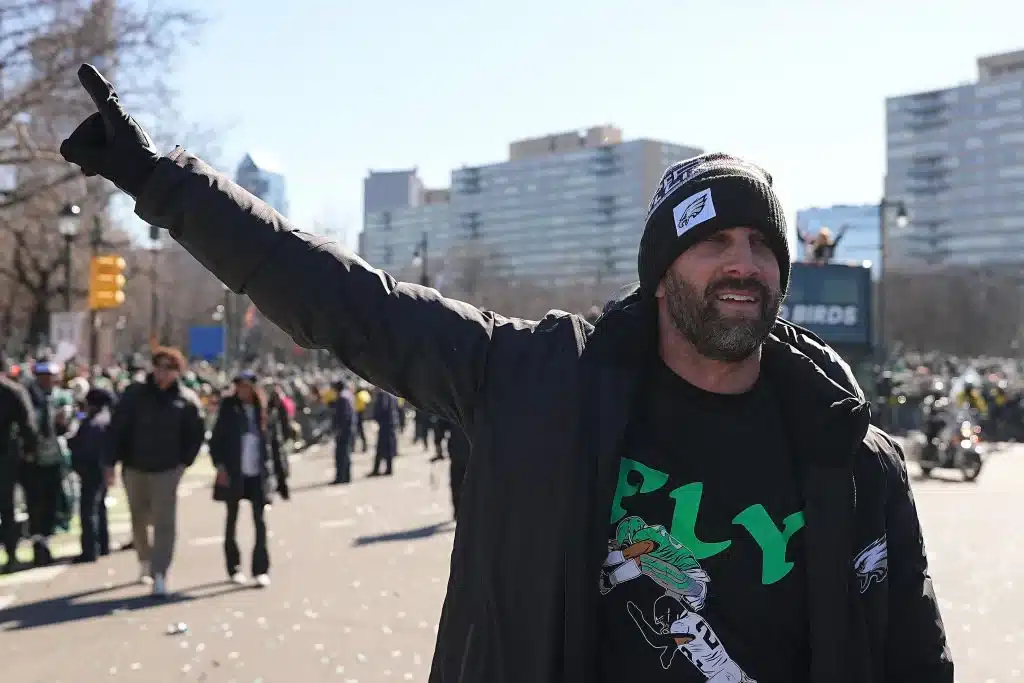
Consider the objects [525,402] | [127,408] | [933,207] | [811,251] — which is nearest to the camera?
[525,402]

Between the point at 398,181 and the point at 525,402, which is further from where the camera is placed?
the point at 398,181

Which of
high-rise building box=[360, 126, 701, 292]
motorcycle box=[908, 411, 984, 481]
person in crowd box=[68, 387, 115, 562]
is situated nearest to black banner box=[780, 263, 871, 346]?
motorcycle box=[908, 411, 984, 481]

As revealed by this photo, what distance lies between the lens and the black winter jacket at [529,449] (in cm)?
207

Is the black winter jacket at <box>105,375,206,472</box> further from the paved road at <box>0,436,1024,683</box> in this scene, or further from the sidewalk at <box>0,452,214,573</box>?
the sidewalk at <box>0,452,214,573</box>

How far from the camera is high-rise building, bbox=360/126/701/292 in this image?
154 m

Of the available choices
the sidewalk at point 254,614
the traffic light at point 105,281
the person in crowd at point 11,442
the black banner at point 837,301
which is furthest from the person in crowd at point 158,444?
the black banner at point 837,301

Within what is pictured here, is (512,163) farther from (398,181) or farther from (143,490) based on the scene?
(143,490)

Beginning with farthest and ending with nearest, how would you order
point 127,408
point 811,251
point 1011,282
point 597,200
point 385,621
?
point 597,200, point 1011,282, point 811,251, point 127,408, point 385,621

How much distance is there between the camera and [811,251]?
2284 cm

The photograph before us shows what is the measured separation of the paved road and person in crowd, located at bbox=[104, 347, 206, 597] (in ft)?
1.83

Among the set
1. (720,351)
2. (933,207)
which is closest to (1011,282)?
(933,207)

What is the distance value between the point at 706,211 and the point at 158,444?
764cm

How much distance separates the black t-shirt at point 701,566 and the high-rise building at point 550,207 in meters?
144

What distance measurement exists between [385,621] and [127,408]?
3.07m
